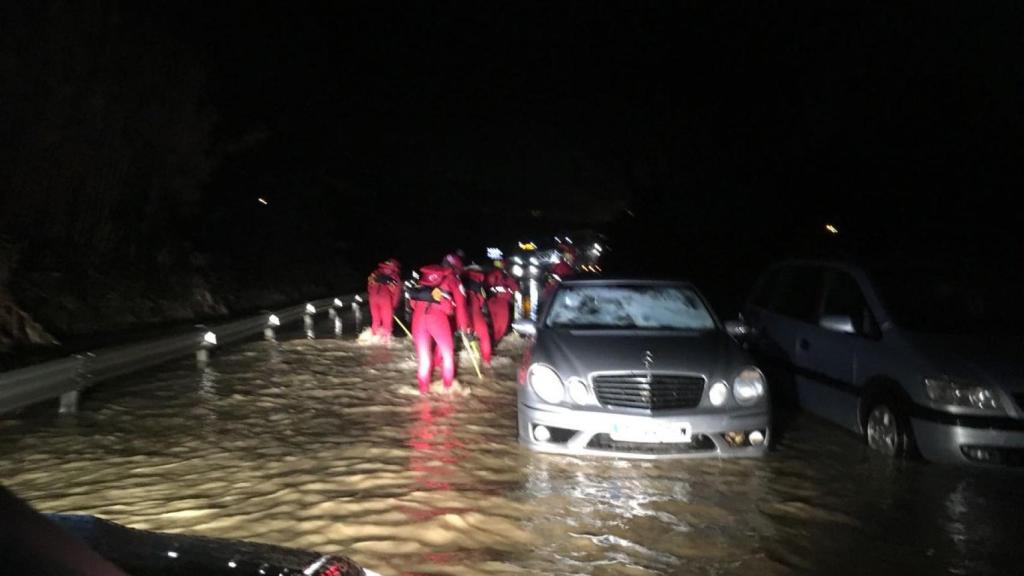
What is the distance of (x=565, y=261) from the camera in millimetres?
19797

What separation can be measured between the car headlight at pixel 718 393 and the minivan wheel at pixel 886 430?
1475 mm

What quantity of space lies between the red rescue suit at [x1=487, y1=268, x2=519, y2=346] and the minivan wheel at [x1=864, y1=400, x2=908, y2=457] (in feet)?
29.3

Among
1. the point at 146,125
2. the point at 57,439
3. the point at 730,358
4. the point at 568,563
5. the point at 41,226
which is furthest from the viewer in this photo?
the point at 146,125

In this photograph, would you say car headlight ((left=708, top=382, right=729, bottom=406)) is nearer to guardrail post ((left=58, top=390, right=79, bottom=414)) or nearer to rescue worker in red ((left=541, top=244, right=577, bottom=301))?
guardrail post ((left=58, top=390, right=79, bottom=414))

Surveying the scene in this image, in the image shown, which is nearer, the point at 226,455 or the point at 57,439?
the point at 226,455

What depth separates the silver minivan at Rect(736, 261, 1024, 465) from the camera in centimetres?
687

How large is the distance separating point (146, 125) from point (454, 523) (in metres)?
18.4

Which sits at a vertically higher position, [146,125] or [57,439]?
[146,125]

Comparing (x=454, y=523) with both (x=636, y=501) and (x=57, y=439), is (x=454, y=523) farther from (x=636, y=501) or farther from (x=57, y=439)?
(x=57, y=439)

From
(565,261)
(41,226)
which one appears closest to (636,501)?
(565,261)

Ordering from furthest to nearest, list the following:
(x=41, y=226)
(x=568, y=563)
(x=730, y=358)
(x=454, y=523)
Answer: (x=41, y=226)
(x=730, y=358)
(x=454, y=523)
(x=568, y=563)

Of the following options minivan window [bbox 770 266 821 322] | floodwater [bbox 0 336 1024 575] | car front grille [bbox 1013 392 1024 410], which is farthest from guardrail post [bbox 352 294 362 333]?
car front grille [bbox 1013 392 1024 410]

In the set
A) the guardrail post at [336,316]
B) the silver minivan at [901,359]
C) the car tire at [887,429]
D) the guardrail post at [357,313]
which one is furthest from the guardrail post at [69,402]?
the guardrail post at [357,313]

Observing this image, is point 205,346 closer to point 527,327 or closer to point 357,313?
point 527,327
